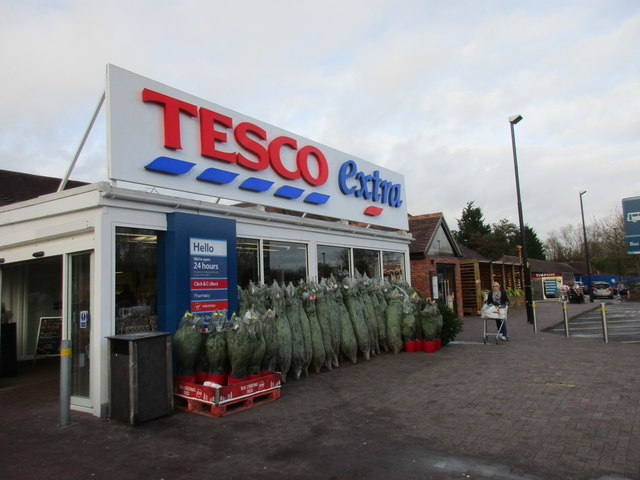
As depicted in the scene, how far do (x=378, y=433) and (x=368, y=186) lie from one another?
29.8 ft

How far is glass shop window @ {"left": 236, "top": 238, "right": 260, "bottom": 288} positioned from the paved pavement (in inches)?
87.5

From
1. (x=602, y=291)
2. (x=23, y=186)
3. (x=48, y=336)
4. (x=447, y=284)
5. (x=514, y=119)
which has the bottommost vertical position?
(x=602, y=291)

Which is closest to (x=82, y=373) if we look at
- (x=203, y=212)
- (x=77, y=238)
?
(x=77, y=238)

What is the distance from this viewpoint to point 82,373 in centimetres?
677

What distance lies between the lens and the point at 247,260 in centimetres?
902

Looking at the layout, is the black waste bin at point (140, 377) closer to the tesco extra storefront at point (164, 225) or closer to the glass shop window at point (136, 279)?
the tesco extra storefront at point (164, 225)

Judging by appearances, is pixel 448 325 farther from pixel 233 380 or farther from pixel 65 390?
pixel 65 390

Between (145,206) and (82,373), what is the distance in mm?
2609

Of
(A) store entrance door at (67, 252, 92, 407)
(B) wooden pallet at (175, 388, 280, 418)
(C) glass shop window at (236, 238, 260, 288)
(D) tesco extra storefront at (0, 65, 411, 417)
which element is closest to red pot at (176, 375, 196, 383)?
(B) wooden pallet at (175, 388, 280, 418)

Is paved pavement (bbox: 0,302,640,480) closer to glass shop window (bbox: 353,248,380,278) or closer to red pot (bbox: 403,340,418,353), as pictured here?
red pot (bbox: 403,340,418,353)

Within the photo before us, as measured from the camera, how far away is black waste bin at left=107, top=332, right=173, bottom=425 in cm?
582

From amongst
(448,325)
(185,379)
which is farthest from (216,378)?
(448,325)

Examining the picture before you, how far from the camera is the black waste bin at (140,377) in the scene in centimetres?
582

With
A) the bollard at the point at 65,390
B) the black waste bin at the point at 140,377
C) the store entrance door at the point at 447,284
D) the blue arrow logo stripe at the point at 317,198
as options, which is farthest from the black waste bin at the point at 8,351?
the store entrance door at the point at 447,284
